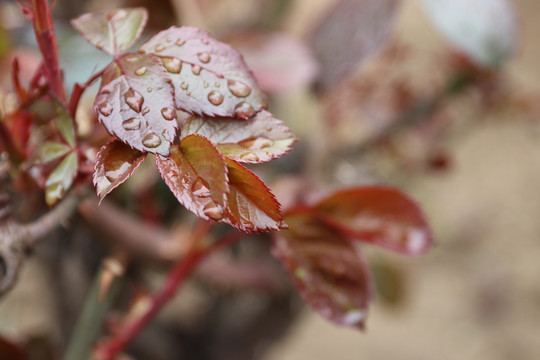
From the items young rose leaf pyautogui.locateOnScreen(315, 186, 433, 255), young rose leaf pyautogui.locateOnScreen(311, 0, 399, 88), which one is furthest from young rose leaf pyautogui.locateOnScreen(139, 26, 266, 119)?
young rose leaf pyautogui.locateOnScreen(311, 0, 399, 88)

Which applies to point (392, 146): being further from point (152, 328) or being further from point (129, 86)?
point (129, 86)

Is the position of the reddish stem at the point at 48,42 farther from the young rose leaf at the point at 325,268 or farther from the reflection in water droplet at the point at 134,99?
the young rose leaf at the point at 325,268

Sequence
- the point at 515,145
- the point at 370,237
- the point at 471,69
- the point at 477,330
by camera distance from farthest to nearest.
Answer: the point at 515,145 → the point at 477,330 → the point at 471,69 → the point at 370,237

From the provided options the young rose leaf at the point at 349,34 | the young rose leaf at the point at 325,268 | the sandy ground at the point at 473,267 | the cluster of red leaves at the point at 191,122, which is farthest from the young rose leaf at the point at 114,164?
the sandy ground at the point at 473,267

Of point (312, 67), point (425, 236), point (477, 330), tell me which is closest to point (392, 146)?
point (312, 67)

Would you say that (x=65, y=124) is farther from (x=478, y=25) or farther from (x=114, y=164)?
(x=478, y=25)

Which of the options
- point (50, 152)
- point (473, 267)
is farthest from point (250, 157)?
point (473, 267)
